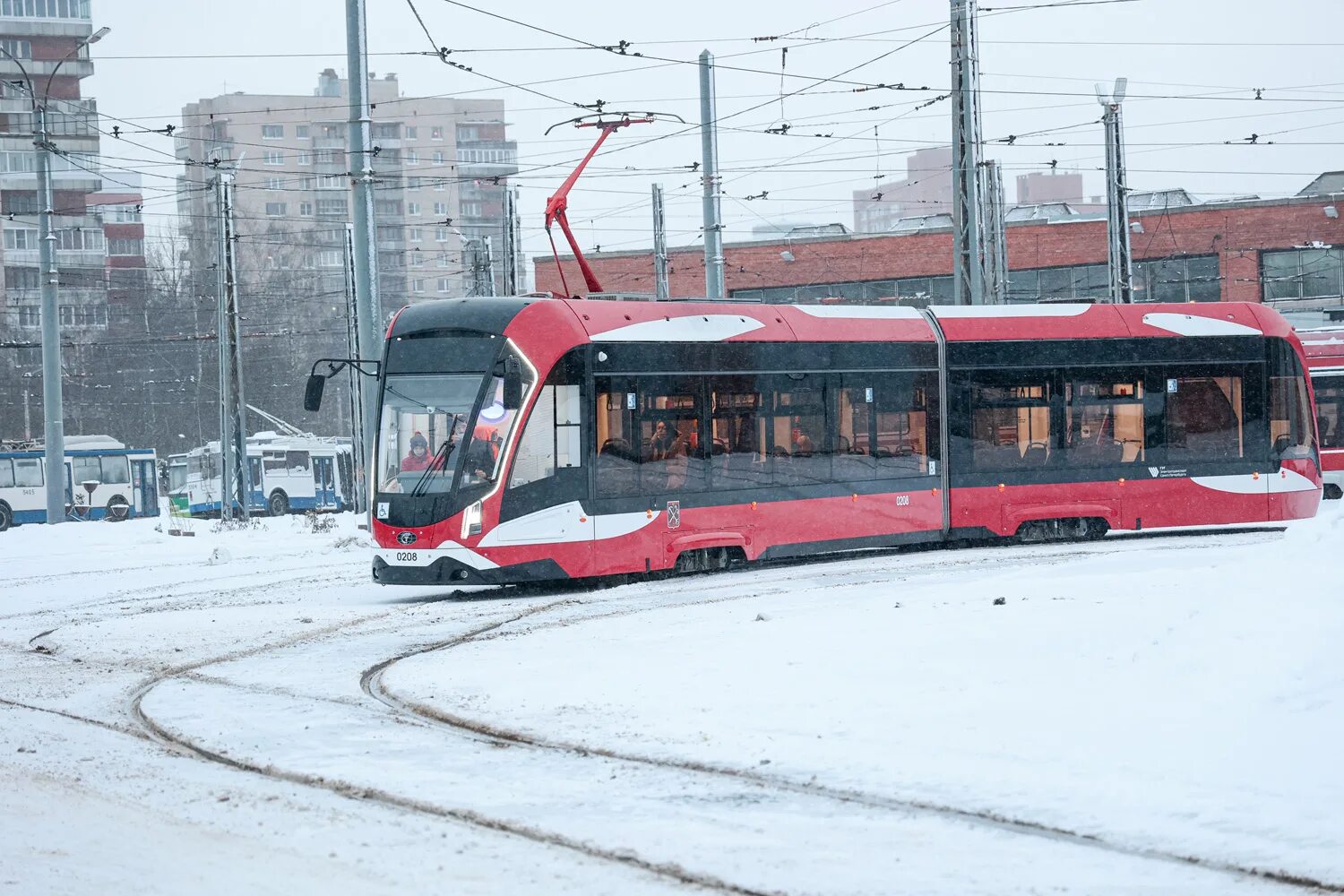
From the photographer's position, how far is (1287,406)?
21.1m

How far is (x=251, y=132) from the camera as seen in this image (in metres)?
132

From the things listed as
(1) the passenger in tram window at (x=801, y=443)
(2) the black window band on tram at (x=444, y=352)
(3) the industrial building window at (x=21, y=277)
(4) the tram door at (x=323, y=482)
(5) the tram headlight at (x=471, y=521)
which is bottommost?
(4) the tram door at (x=323, y=482)

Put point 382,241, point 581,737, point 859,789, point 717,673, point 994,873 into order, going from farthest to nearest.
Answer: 1. point 382,241
2. point 717,673
3. point 581,737
4. point 859,789
5. point 994,873

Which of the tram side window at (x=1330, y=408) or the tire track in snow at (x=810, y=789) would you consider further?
the tram side window at (x=1330, y=408)

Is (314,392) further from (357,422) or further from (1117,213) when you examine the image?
(1117,213)

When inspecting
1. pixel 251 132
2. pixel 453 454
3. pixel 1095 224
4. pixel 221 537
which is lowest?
pixel 221 537

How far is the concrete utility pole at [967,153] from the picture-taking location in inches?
955

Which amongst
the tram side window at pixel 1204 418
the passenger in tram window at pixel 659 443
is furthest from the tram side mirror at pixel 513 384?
the tram side window at pixel 1204 418

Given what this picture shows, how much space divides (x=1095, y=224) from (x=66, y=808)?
2184 inches

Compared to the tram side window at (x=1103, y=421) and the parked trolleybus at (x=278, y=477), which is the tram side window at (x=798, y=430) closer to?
the tram side window at (x=1103, y=421)

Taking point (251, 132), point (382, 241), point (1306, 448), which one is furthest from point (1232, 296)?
point (251, 132)

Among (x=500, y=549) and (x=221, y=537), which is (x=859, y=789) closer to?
(x=500, y=549)

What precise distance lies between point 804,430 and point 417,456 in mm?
4497

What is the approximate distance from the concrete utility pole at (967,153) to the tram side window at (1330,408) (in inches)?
307
